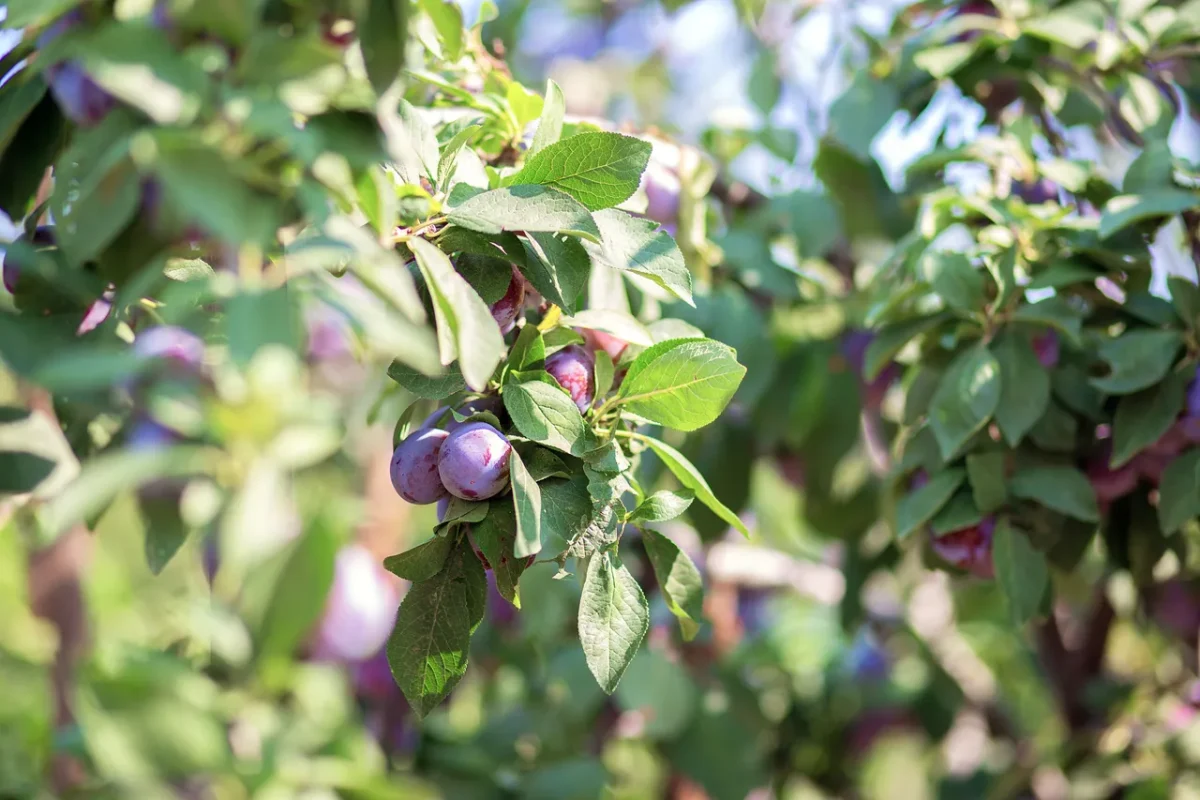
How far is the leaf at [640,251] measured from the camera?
49 centimetres

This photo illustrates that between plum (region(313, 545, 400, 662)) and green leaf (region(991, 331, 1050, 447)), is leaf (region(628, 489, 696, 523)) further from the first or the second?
plum (region(313, 545, 400, 662))

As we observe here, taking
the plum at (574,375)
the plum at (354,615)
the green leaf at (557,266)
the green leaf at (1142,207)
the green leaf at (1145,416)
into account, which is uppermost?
the green leaf at (557,266)

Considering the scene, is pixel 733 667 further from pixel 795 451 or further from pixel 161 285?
pixel 161 285

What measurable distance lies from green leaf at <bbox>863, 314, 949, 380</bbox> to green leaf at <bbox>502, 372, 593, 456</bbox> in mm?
339

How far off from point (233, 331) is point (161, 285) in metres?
0.15

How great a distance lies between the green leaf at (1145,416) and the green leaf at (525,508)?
433mm

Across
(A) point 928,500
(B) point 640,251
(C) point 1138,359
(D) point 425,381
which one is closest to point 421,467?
(D) point 425,381

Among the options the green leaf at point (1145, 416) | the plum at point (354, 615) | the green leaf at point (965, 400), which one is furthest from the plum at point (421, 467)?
the plum at point (354, 615)

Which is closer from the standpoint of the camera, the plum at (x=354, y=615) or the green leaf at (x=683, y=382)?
the green leaf at (x=683, y=382)

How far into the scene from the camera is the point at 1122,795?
1159 millimetres

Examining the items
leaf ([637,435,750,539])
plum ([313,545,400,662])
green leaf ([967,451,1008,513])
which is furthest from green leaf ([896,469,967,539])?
plum ([313,545,400,662])

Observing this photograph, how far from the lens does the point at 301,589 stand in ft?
1.05

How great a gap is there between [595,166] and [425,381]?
0.13 m

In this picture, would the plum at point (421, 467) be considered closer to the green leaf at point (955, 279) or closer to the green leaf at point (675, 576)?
the green leaf at point (675, 576)
